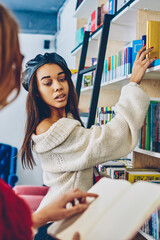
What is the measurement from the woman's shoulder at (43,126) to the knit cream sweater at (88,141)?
5cm

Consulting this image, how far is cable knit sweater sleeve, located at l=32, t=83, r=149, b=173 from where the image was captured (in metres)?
1.31

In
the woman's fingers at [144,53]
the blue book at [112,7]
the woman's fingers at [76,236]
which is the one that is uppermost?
the blue book at [112,7]

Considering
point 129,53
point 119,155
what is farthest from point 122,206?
point 129,53

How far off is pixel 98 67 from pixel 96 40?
79 cm

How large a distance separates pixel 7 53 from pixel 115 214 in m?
0.44

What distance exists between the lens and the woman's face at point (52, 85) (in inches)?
59.5

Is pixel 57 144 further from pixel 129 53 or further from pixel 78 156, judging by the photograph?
pixel 129 53

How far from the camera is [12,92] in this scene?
0.68 m

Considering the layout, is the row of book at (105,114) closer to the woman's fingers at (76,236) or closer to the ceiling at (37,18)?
the woman's fingers at (76,236)

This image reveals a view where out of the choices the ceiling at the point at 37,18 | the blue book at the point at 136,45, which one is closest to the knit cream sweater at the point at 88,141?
the blue book at the point at 136,45

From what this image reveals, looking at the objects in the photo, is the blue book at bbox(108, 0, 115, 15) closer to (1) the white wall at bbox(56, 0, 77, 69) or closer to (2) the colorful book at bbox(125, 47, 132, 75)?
(2) the colorful book at bbox(125, 47, 132, 75)

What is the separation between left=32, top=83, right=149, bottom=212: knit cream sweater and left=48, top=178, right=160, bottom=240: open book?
0.49 meters

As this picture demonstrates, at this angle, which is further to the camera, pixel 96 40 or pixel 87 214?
pixel 96 40

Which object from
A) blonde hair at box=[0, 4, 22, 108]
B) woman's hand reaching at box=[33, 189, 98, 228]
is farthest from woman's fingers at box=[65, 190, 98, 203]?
blonde hair at box=[0, 4, 22, 108]
